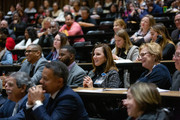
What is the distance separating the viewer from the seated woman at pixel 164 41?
156 inches

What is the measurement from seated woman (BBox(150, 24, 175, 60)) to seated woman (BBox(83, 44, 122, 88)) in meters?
0.99

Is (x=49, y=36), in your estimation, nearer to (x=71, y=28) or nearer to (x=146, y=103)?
(x=71, y=28)

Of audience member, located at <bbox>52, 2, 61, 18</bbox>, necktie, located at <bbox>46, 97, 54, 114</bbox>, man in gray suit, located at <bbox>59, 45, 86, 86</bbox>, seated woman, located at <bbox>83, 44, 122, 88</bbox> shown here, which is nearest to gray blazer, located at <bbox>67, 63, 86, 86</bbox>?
man in gray suit, located at <bbox>59, 45, 86, 86</bbox>

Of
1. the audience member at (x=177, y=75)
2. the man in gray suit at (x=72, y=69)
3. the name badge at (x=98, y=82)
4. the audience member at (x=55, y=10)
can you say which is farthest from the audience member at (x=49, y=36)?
the audience member at (x=55, y=10)

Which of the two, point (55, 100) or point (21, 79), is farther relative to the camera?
point (21, 79)

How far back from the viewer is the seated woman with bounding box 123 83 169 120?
67.3 inches

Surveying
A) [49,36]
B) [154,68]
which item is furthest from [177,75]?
[49,36]

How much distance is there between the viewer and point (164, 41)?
4043mm

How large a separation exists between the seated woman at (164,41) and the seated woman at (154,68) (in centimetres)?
111

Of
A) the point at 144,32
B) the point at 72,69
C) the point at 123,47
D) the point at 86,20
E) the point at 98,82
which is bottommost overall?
the point at 98,82

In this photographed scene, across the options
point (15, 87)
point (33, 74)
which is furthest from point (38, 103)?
point (33, 74)

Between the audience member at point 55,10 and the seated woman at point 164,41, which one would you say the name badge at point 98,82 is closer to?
the seated woman at point 164,41

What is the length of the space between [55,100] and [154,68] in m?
1.09

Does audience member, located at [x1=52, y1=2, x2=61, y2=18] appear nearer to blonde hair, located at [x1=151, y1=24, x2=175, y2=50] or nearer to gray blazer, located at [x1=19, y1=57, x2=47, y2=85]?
gray blazer, located at [x1=19, y1=57, x2=47, y2=85]
